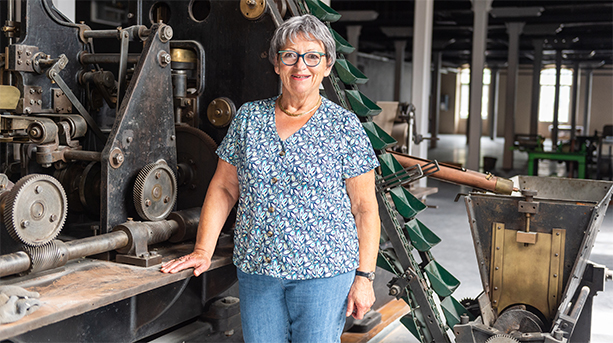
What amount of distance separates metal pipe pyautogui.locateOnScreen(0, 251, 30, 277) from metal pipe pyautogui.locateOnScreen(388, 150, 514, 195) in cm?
191

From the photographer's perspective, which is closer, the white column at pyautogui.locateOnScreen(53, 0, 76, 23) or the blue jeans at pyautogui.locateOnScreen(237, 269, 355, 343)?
the blue jeans at pyautogui.locateOnScreen(237, 269, 355, 343)

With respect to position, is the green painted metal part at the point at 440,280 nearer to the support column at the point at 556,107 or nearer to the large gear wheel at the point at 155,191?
the large gear wheel at the point at 155,191

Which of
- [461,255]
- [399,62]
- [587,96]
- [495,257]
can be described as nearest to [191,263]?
[495,257]

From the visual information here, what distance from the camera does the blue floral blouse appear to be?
1802mm

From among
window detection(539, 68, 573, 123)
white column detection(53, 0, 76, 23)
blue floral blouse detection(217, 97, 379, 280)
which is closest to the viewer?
blue floral blouse detection(217, 97, 379, 280)

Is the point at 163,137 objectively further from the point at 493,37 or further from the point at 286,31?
the point at 493,37

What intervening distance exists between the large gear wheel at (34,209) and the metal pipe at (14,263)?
0.05 m

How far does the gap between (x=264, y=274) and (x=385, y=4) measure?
12129 millimetres

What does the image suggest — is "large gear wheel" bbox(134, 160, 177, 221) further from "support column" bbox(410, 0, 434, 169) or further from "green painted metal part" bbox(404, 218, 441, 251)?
"support column" bbox(410, 0, 434, 169)

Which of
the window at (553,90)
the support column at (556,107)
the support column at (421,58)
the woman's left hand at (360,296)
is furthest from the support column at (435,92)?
the woman's left hand at (360,296)

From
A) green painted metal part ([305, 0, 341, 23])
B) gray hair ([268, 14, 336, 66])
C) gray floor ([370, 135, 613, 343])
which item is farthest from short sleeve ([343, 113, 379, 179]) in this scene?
gray floor ([370, 135, 613, 343])

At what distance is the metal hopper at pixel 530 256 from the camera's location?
2.89 meters

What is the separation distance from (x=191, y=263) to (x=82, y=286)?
0.36 meters

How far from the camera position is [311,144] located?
183 cm
